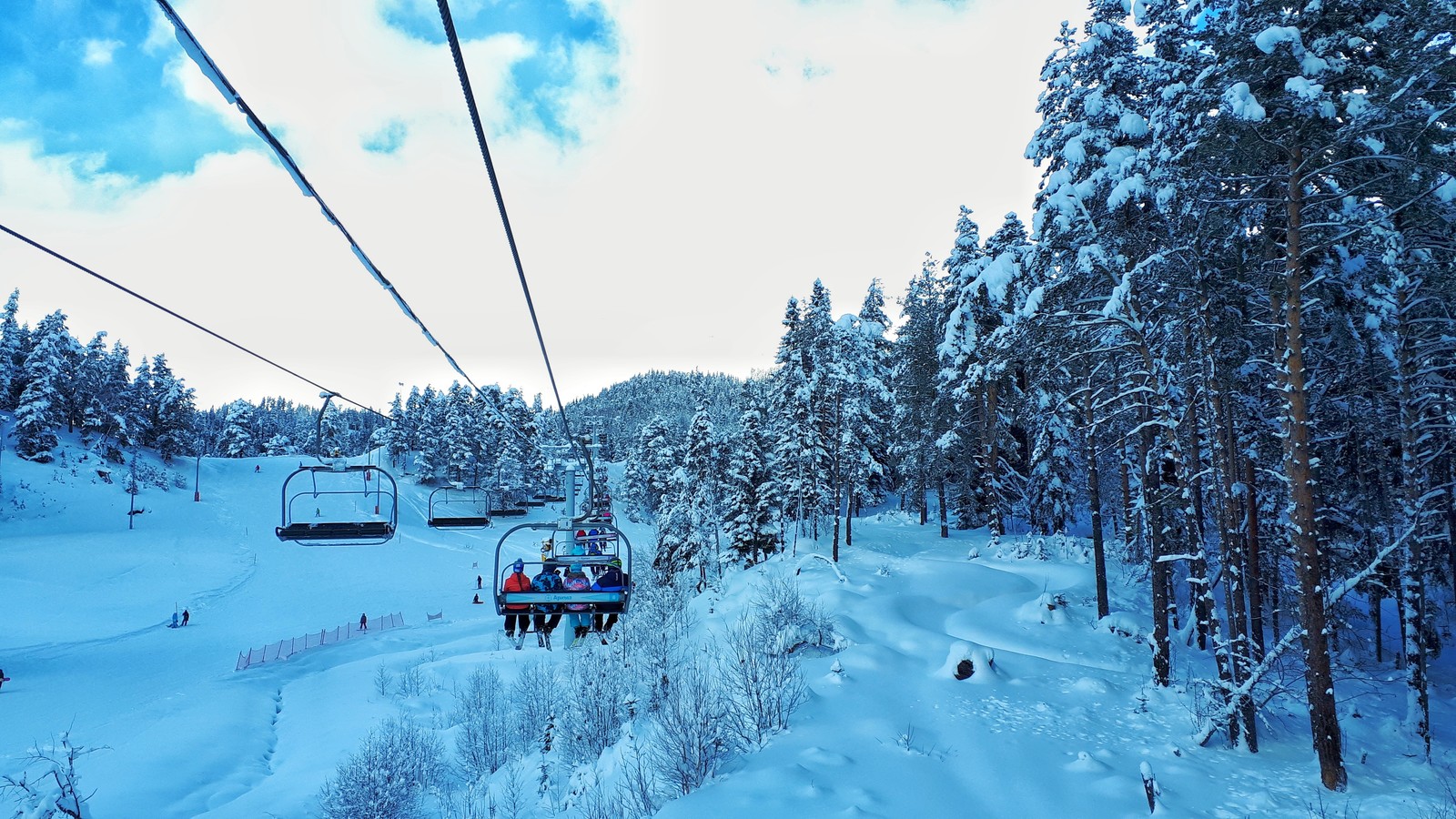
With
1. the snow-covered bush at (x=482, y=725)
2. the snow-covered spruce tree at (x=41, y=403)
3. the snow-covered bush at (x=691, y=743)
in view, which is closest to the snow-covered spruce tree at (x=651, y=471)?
the snow-covered bush at (x=482, y=725)

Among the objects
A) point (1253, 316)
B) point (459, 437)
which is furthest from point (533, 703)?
point (459, 437)

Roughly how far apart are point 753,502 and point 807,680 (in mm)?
21888

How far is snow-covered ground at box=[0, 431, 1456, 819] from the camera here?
12.0 m

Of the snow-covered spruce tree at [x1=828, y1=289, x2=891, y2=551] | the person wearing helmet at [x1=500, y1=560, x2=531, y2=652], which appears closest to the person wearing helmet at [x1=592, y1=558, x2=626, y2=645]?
the person wearing helmet at [x1=500, y1=560, x2=531, y2=652]

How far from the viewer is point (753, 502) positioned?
38812 mm

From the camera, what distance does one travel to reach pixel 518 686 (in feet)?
97.3

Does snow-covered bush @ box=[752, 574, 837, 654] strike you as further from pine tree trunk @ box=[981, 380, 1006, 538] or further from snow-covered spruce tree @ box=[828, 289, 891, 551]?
pine tree trunk @ box=[981, 380, 1006, 538]

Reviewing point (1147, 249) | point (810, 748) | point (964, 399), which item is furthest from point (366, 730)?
point (1147, 249)

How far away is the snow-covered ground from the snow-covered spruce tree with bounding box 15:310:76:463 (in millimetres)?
5927

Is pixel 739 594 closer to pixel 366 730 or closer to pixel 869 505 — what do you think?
pixel 366 730

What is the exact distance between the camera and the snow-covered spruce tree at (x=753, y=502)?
37656 millimetres

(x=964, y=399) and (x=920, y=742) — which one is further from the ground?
(x=964, y=399)

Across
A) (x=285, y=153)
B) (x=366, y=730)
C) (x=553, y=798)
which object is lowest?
(x=366, y=730)

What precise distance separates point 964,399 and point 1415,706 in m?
18.8
